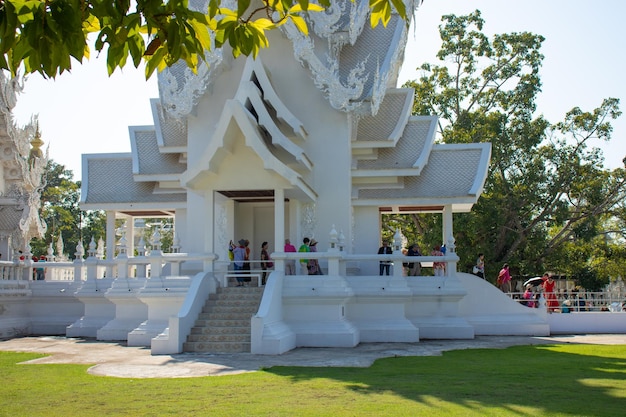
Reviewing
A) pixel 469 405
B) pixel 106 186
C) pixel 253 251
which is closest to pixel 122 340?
pixel 253 251

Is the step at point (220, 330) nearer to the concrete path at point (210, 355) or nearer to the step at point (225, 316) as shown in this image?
the step at point (225, 316)

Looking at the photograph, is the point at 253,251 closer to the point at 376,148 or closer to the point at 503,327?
the point at 376,148

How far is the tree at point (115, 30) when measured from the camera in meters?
4.16

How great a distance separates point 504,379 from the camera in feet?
32.8

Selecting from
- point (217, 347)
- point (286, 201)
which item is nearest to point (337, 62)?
point (286, 201)

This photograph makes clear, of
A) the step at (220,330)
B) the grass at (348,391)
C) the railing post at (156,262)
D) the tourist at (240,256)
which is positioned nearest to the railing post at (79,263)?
the railing post at (156,262)

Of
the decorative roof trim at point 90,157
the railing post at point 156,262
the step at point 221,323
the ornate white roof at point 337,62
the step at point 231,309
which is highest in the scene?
the ornate white roof at point 337,62

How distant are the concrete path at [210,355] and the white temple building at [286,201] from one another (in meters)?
0.58

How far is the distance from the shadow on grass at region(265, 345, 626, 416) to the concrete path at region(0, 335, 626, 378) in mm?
736

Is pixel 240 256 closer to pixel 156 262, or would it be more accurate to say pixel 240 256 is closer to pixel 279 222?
pixel 279 222

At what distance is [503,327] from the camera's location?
59.9 ft

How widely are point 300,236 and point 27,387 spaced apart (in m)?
8.73

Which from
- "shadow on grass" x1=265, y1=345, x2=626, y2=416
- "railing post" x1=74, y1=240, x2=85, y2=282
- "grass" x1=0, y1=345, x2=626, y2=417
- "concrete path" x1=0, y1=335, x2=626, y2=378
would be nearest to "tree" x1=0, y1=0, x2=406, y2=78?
"grass" x1=0, y1=345, x2=626, y2=417

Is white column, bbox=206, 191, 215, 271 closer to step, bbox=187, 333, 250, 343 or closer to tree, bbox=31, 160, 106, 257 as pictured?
step, bbox=187, 333, 250, 343
